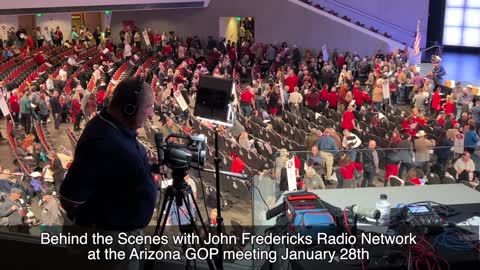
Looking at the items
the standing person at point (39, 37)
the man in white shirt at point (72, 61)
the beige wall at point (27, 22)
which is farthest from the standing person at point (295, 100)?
the beige wall at point (27, 22)

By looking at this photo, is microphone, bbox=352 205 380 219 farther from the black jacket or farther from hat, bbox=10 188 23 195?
the black jacket

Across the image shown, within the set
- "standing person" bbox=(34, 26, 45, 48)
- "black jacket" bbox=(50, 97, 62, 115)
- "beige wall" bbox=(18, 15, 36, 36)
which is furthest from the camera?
"beige wall" bbox=(18, 15, 36, 36)

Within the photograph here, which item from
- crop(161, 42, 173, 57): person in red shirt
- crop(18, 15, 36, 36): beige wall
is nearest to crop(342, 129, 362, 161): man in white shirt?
crop(161, 42, 173, 57): person in red shirt

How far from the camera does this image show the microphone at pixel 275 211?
4133 mm

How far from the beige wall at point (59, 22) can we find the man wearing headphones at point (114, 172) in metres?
25.5

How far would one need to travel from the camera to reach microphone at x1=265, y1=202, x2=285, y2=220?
13.6 feet

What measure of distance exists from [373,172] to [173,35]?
797 inches

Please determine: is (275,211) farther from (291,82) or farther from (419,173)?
(291,82)

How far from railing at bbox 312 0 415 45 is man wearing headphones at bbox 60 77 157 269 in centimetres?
2366

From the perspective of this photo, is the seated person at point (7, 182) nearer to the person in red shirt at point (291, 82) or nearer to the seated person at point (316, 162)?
the seated person at point (316, 162)

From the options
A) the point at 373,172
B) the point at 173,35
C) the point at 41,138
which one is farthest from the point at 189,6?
the point at 373,172

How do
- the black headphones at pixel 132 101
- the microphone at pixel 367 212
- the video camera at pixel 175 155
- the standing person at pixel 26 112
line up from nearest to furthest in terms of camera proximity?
the black headphones at pixel 132 101 → the video camera at pixel 175 155 → the microphone at pixel 367 212 → the standing person at pixel 26 112

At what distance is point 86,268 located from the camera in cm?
355

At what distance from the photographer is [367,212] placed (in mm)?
3969
